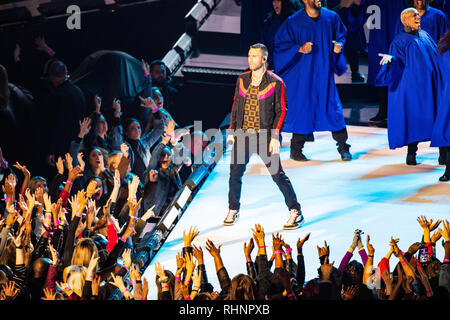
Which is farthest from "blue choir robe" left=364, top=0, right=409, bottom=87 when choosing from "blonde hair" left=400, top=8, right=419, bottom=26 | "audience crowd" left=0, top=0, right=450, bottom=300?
"audience crowd" left=0, top=0, right=450, bottom=300

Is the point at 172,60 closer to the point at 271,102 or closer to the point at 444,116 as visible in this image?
A: the point at 444,116

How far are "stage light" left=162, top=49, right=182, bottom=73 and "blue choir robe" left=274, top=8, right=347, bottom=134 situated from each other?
3.05 metres

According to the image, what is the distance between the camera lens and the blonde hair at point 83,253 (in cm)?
443

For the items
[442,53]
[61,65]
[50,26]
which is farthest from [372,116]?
[50,26]

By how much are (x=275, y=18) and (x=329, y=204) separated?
2431mm

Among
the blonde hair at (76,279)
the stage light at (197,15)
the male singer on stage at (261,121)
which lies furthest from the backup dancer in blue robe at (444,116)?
the stage light at (197,15)

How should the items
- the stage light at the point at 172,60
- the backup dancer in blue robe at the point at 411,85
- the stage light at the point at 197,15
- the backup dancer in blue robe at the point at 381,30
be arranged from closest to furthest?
the backup dancer in blue robe at the point at 411,85 → the backup dancer in blue robe at the point at 381,30 → the stage light at the point at 172,60 → the stage light at the point at 197,15

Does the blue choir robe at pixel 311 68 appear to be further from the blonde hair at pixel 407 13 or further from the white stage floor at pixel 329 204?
the blonde hair at pixel 407 13

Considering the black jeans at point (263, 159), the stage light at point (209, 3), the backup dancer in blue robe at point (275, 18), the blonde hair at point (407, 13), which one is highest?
the blonde hair at point (407, 13)

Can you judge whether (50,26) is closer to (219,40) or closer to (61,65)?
(61,65)

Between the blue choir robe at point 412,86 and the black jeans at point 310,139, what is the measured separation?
15.5 inches

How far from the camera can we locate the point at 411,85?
254 inches

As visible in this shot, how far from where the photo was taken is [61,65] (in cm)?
859

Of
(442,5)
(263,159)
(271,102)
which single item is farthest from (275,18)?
(263,159)
